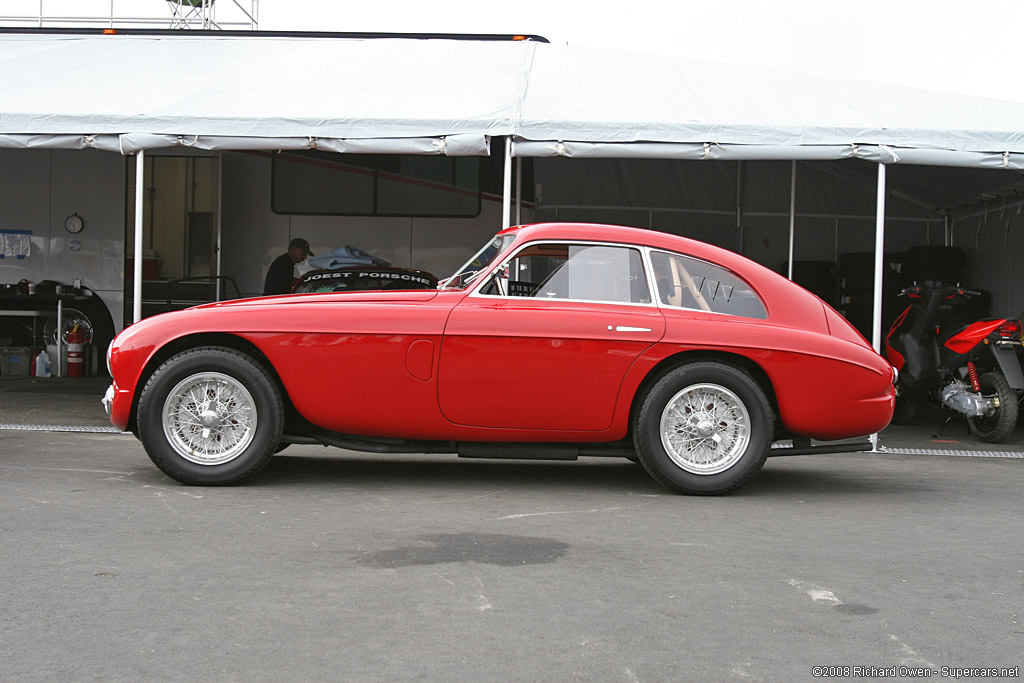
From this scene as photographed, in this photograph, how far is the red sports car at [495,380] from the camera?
5723mm

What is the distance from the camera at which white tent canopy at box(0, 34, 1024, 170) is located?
821 cm

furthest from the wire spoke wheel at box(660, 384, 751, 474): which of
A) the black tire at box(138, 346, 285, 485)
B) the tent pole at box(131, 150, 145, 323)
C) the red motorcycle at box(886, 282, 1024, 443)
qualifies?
the tent pole at box(131, 150, 145, 323)

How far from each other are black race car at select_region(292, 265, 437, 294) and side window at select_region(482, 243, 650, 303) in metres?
4.65

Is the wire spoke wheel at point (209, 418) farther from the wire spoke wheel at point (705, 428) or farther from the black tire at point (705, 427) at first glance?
the wire spoke wheel at point (705, 428)

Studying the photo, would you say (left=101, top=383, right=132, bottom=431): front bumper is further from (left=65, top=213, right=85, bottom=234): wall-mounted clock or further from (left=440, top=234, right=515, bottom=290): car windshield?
(left=65, top=213, right=85, bottom=234): wall-mounted clock

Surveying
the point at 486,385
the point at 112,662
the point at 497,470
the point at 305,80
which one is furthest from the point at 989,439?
the point at 112,662

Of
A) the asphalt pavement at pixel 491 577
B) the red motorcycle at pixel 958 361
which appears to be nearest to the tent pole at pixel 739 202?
the red motorcycle at pixel 958 361

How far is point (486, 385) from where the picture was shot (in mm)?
5727

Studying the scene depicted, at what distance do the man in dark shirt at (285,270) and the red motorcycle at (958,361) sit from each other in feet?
20.6

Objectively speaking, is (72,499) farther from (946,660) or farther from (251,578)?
(946,660)

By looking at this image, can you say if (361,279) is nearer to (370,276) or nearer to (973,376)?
(370,276)

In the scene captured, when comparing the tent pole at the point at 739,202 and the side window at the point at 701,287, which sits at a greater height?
the tent pole at the point at 739,202

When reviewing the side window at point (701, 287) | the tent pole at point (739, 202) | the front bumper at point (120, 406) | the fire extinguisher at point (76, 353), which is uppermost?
the tent pole at point (739, 202)

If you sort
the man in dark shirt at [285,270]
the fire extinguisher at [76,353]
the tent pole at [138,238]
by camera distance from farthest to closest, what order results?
the fire extinguisher at [76,353] < the man in dark shirt at [285,270] < the tent pole at [138,238]
